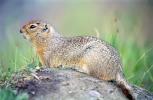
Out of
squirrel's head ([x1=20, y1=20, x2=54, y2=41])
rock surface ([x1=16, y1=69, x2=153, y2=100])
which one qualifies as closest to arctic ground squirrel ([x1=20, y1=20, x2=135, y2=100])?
squirrel's head ([x1=20, y1=20, x2=54, y2=41])

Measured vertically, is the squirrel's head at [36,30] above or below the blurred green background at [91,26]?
above

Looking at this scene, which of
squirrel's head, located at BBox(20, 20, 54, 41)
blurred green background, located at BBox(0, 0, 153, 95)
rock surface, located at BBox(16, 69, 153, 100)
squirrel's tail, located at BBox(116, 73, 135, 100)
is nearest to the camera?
rock surface, located at BBox(16, 69, 153, 100)

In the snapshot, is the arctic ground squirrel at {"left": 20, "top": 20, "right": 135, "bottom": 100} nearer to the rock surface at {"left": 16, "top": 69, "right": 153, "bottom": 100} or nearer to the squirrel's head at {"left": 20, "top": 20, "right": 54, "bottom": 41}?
the squirrel's head at {"left": 20, "top": 20, "right": 54, "bottom": 41}

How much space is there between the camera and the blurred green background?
41.1ft

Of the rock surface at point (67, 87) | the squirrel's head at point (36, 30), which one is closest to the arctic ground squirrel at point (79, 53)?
the squirrel's head at point (36, 30)

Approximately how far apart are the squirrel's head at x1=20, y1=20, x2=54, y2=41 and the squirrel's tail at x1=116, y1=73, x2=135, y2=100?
1.28m

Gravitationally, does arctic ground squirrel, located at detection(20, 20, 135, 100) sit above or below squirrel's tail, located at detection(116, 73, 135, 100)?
above

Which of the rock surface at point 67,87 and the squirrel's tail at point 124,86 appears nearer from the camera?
the rock surface at point 67,87


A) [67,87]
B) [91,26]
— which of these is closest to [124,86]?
[67,87]

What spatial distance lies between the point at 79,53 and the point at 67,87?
2.56ft

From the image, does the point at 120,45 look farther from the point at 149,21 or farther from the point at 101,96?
the point at 149,21

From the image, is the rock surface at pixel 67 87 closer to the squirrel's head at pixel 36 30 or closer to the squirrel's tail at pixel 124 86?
the squirrel's tail at pixel 124 86

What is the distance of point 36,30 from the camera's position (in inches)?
448

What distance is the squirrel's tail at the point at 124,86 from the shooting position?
10500 millimetres
